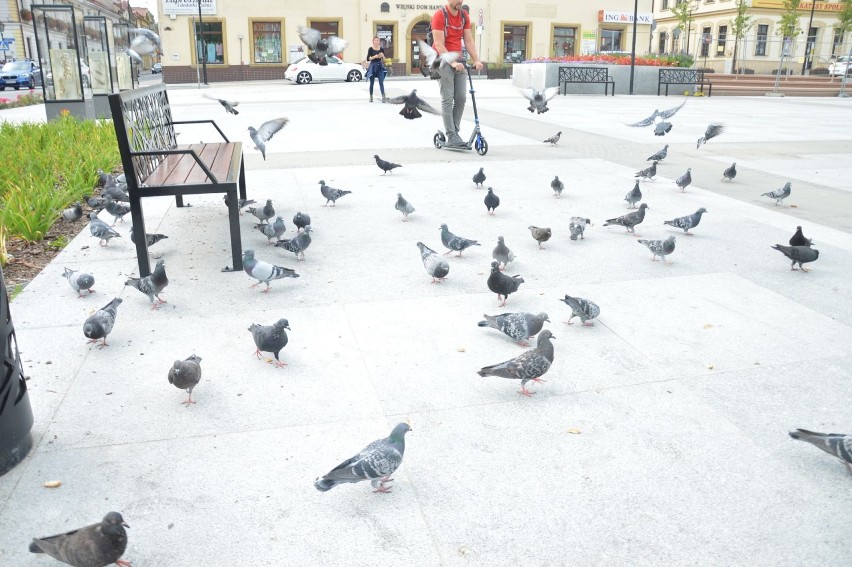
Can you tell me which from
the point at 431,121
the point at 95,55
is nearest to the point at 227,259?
the point at 431,121

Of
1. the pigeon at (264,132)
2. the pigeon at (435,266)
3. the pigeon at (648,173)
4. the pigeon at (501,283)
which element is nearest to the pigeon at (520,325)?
the pigeon at (501,283)

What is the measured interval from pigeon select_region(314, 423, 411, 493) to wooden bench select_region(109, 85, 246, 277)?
3200mm

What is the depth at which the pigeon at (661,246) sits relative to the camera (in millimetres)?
6012

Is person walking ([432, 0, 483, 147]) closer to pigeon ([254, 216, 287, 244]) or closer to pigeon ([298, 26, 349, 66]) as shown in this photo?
pigeon ([298, 26, 349, 66])

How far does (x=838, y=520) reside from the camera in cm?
283

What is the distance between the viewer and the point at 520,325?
14.6 feet

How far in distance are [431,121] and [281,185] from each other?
8.01 m

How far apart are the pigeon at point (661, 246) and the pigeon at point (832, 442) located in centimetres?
295

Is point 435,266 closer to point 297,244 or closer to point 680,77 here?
point 297,244

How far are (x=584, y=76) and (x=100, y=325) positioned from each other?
28.9 m

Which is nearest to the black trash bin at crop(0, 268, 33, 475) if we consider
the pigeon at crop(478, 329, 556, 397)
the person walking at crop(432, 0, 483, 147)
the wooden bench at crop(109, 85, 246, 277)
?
the pigeon at crop(478, 329, 556, 397)

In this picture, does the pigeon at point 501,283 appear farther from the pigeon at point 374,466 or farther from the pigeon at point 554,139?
the pigeon at point 554,139

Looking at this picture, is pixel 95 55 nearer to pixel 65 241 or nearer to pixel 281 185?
pixel 281 185

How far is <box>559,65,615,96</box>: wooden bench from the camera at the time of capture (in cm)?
2944
